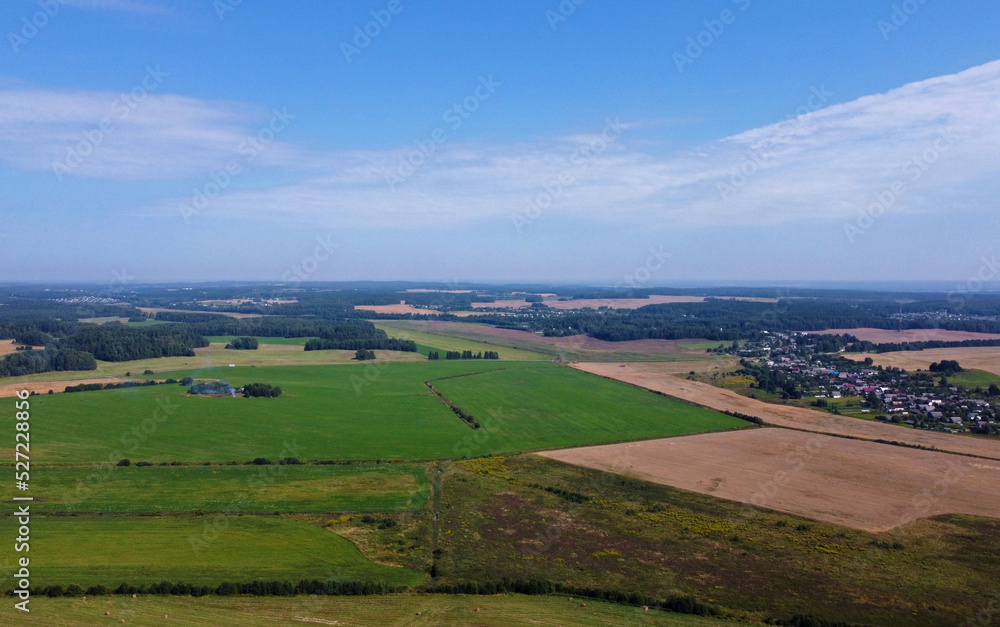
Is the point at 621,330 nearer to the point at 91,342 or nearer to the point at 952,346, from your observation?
the point at 952,346

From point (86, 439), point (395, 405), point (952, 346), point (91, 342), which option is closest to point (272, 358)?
point (91, 342)

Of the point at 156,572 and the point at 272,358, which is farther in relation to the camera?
the point at 272,358

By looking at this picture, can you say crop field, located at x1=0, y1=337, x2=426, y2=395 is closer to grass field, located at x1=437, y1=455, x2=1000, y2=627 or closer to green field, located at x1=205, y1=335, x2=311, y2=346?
green field, located at x1=205, y1=335, x2=311, y2=346

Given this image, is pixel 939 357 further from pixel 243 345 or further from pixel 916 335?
pixel 243 345

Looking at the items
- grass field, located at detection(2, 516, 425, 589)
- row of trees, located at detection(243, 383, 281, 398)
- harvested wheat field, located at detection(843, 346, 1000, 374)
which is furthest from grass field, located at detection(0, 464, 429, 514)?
harvested wheat field, located at detection(843, 346, 1000, 374)

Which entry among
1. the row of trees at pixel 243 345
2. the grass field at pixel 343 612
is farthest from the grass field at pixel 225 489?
the row of trees at pixel 243 345

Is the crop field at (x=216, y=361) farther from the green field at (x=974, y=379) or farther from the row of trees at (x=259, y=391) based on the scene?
the green field at (x=974, y=379)

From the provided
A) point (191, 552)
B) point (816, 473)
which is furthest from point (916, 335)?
point (191, 552)
